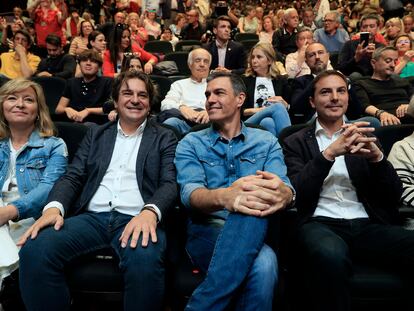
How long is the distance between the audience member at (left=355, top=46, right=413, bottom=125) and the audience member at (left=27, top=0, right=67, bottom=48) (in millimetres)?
4401

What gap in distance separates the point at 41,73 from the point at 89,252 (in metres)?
3.34

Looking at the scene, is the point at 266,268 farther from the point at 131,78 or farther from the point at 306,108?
the point at 306,108

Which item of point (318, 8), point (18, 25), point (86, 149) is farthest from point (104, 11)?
point (86, 149)

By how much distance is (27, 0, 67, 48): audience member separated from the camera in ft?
19.9

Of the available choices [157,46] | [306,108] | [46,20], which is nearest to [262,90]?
[306,108]

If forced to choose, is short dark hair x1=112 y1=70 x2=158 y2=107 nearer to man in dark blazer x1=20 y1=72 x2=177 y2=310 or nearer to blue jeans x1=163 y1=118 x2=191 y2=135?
man in dark blazer x1=20 y1=72 x2=177 y2=310

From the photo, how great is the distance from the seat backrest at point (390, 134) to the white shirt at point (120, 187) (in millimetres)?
1192

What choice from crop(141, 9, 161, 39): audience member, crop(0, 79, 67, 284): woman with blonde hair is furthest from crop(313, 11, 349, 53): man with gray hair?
crop(0, 79, 67, 284): woman with blonde hair

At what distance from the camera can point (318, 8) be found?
22.2 feet

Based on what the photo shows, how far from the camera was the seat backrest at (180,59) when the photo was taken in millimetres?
4695

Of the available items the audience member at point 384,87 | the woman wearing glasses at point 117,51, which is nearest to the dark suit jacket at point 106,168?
the audience member at point 384,87

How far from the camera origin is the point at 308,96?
2881mm

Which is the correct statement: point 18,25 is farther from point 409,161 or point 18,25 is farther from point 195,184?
point 409,161

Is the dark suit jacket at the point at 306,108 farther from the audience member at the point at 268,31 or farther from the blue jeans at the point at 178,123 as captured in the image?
the audience member at the point at 268,31
